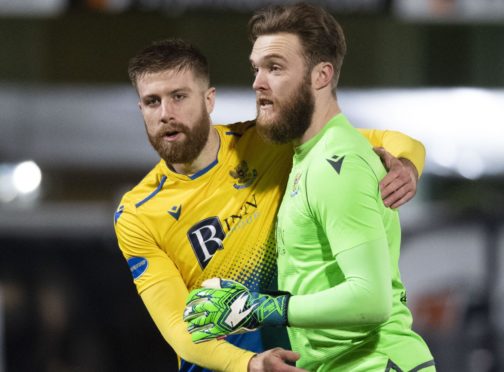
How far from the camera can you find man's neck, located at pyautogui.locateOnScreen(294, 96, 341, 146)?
9.94ft

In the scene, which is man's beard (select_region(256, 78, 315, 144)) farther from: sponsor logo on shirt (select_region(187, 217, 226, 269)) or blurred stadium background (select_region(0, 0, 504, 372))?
blurred stadium background (select_region(0, 0, 504, 372))

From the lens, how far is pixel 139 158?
26.4ft

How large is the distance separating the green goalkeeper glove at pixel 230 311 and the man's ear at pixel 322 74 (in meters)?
0.63

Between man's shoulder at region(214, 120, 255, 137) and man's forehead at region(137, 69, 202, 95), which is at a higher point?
man's forehead at region(137, 69, 202, 95)

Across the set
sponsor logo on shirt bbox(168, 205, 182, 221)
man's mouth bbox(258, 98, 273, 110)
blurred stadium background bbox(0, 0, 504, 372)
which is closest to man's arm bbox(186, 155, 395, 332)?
man's mouth bbox(258, 98, 273, 110)

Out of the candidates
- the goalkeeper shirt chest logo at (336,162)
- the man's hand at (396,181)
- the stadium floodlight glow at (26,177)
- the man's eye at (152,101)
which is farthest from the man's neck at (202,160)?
Result: the stadium floodlight glow at (26,177)

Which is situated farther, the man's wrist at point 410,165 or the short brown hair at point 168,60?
the short brown hair at point 168,60

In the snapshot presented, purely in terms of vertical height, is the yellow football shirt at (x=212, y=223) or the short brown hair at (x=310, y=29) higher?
the short brown hair at (x=310, y=29)

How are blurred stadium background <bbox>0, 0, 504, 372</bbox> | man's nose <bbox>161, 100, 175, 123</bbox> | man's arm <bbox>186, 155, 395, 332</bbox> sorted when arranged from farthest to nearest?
blurred stadium background <bbox>0, 0, 504, 372</bbox> → man's nose <bbox>161, 100, 175, 123</bbox> → man's arm <bbox>186, 155, 395, 332</bbox>

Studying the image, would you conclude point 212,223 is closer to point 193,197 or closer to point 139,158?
point 193,197

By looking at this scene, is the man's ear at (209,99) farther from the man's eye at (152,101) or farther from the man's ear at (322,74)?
the man's ear at (322,74)

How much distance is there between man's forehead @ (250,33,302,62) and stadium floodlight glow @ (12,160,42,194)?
529 centimetres

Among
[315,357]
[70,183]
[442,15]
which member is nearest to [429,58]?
[442,15]

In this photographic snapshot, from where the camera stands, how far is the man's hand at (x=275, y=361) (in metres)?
2.93
